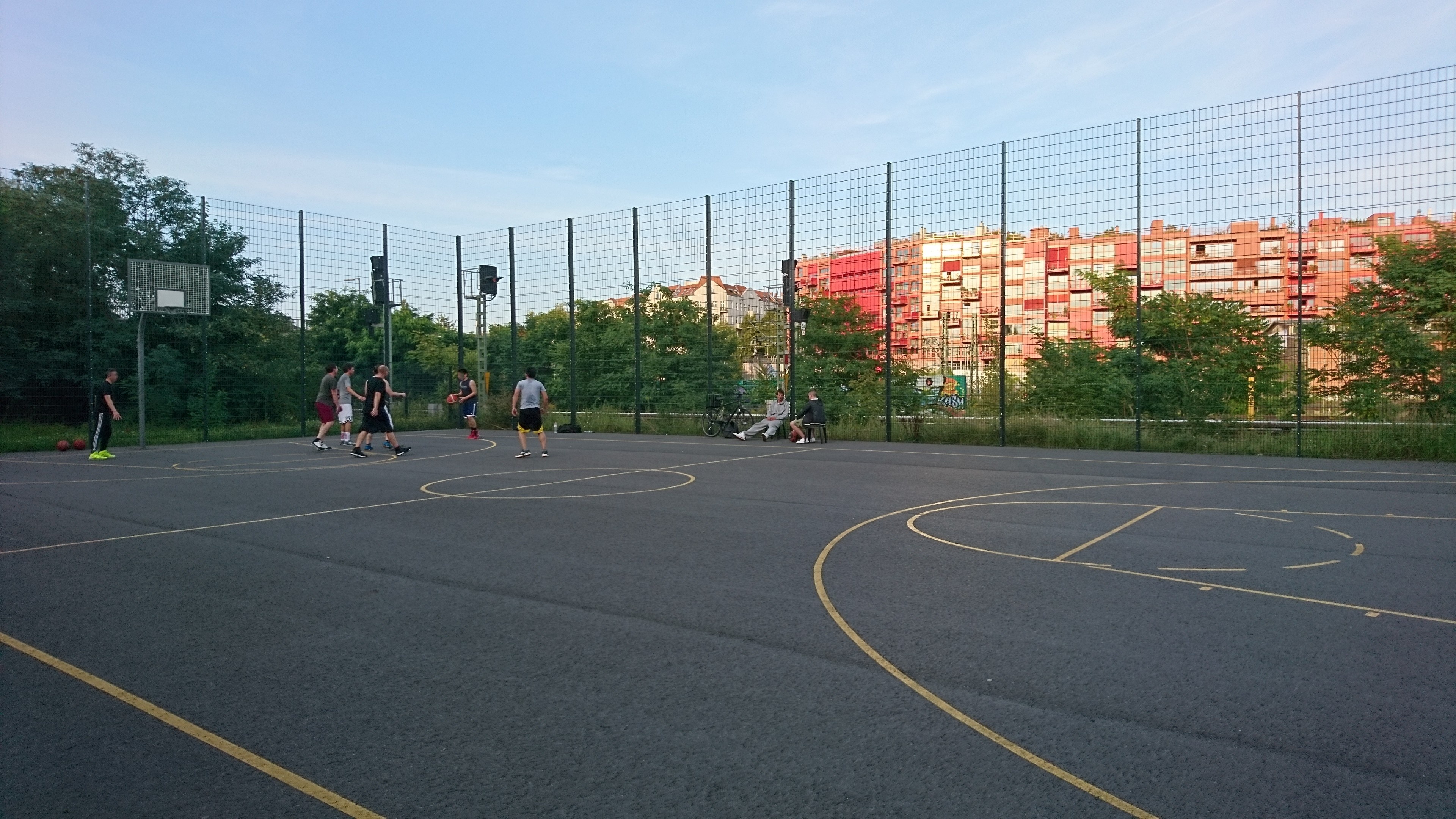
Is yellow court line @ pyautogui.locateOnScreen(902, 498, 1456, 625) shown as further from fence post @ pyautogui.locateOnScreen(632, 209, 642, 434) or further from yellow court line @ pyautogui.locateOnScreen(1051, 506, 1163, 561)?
fence post @ pyautogui.locateOnScreen(632, 209, 642, 434)

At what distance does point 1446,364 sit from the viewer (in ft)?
45.8

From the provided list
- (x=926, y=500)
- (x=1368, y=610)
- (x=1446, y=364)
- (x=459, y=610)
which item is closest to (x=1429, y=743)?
(x=1368, y=610)

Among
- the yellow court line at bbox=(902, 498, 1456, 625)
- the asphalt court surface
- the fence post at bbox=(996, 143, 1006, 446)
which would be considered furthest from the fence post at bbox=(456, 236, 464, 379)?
the yellow court line at bbox=(902, 498, 1456, 625)

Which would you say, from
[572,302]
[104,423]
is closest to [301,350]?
[572,302]

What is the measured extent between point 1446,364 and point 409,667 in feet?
51.3

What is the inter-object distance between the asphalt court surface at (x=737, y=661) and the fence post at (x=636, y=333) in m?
14.2

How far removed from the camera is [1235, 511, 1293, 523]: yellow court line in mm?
8273

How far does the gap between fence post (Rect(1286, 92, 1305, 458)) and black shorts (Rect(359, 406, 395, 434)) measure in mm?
15445

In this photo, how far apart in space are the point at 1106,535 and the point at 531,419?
10.5 metres

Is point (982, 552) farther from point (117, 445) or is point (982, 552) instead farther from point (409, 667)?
point (117, 445)

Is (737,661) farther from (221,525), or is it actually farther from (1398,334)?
(1398,334)

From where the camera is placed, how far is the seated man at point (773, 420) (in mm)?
19906

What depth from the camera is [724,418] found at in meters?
21.6

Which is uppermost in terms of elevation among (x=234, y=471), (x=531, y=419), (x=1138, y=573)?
(x=531, y=419)
